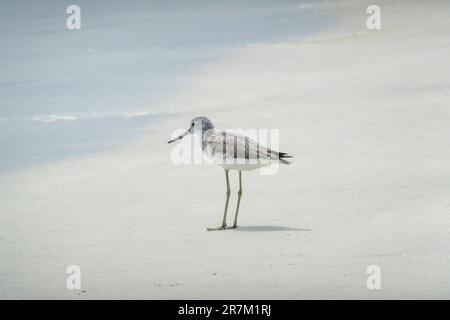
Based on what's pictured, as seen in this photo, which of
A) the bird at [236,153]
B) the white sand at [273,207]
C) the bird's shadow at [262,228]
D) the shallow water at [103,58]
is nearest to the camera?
the white sand at [273,207]

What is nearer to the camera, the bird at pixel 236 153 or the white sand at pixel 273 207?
the white sand at pixel 273 207

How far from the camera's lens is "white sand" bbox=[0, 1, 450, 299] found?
6664 mm

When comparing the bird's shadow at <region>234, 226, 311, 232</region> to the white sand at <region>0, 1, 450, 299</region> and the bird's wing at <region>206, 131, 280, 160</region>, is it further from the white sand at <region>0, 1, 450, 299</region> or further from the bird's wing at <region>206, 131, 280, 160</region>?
the bird's wing at <region>206, 131, 280, 160</region>

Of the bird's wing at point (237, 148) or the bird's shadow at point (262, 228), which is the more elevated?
the bird's wing at point (237, 148)

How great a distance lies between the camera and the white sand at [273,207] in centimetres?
666

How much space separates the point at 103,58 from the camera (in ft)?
60.0

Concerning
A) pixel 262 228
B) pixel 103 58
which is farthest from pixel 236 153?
pixel 103 58

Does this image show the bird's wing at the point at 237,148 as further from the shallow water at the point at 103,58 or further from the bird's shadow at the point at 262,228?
the shallow water at the point at 103,58

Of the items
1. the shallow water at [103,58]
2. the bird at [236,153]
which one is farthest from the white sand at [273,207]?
the shallow water at [103,58]

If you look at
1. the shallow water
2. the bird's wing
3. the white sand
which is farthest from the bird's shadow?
the shallow water

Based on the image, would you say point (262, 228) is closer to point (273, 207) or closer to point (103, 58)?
point (273, 207)

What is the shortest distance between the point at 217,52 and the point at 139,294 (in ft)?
39.4

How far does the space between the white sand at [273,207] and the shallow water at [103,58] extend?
820 millimetres

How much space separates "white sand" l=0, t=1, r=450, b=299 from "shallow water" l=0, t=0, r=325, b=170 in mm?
820
